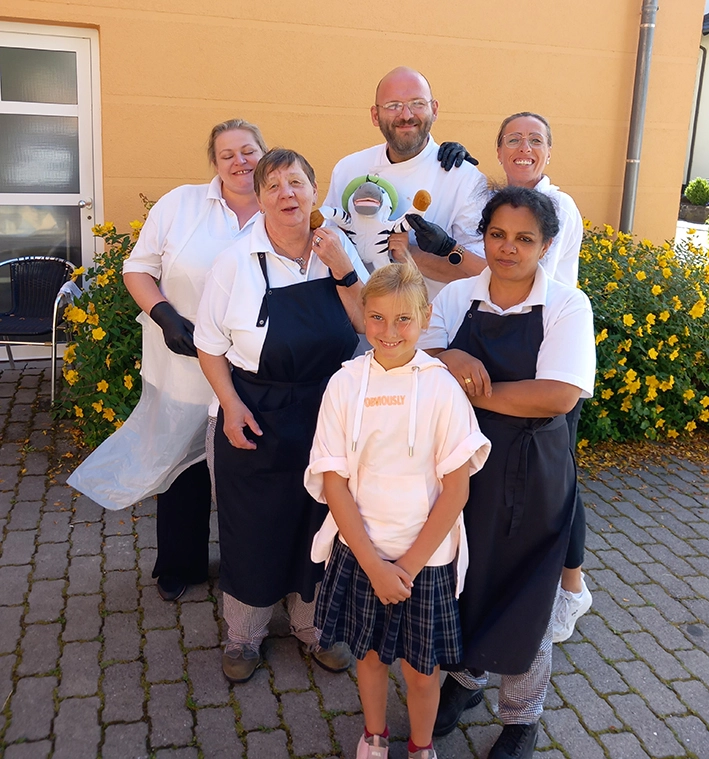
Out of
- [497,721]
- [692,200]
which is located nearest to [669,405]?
[497,721]

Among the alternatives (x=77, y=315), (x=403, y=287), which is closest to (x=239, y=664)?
(x=403, y=287)

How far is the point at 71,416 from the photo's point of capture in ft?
16.3

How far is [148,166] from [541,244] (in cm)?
429

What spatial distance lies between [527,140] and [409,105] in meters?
0.44

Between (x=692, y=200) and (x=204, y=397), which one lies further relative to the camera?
(x=692, y=200)

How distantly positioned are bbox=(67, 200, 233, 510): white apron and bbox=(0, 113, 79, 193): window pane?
11.1ft

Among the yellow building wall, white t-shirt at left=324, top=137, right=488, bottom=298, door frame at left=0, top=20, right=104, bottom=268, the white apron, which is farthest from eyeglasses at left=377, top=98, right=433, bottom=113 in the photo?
door frame at left=0, top=20, right=104, bottom=268

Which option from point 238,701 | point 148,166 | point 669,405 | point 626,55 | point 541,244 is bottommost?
point 238,701

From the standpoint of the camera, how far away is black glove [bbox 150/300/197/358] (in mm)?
2744

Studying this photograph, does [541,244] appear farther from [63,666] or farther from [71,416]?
[71,416]

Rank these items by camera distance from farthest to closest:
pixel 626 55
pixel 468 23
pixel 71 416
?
pixel 626 55 → pixel 468 23 → pixel 71 416

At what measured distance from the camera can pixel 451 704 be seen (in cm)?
A: 251

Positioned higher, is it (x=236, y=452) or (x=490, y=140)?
(x=490, y=140)

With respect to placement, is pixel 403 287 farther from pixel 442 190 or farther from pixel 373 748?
pixel 373 748
